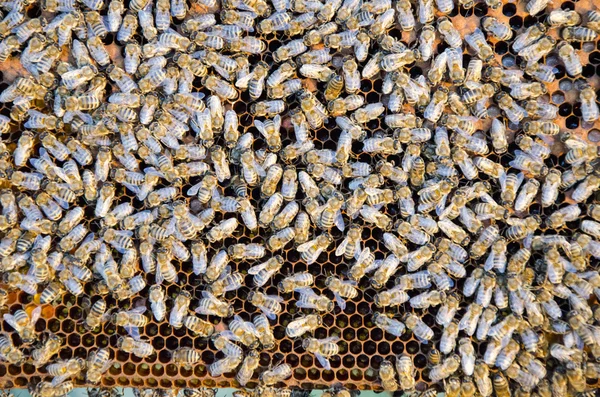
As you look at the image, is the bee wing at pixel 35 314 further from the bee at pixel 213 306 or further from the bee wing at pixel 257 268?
the bee wing at pixel 257 268

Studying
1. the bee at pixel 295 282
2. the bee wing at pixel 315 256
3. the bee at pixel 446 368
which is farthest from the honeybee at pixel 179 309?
the bee at pixel 446 368

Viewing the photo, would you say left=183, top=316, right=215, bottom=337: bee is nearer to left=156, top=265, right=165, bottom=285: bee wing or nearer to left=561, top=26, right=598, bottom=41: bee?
left=156, top=265, right=165, bottom=285: bee wing

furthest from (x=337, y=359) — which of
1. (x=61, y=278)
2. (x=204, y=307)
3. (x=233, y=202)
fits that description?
(x=61, y=278)

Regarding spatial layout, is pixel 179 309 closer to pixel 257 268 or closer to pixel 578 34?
pixel 257 268

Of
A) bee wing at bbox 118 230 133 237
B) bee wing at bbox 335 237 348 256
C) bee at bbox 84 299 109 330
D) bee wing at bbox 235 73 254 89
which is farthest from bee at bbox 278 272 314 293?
bee wing at bbox 235 73 254 89

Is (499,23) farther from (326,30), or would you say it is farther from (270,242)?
(270,242)
